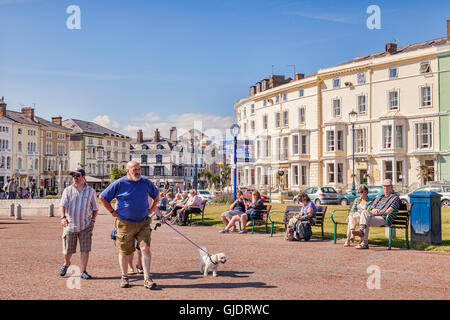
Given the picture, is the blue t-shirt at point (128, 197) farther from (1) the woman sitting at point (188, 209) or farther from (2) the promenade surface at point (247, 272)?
(1) the woman sitting at point (188, 209)

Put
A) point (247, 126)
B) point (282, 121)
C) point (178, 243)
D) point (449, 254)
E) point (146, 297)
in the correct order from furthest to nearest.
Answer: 1. point (247, 126)
2. point (282, 121)
3. point (178, 243)
4. point (449, 254)
5. point (146, 297)

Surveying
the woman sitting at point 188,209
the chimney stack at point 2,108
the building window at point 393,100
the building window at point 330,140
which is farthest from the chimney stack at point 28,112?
the woman sitting at point 188,209

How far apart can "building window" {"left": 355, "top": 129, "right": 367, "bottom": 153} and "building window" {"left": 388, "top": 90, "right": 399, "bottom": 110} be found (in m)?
3.70

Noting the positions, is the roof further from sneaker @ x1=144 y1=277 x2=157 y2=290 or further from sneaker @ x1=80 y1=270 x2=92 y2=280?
sneaker @ x1=144 y1=277 x2=157 y2=290

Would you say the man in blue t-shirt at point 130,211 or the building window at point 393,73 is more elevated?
the building window at point 393,73

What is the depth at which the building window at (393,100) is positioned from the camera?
1818 inches

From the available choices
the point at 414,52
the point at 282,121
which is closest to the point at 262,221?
the point at 414,52

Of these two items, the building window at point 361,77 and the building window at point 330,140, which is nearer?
the building window at point 361,77

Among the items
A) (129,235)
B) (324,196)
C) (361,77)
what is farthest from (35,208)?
(361,77)

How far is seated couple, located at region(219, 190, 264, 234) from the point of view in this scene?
15117 millimetres

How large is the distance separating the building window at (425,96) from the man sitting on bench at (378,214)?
35.8 metres
